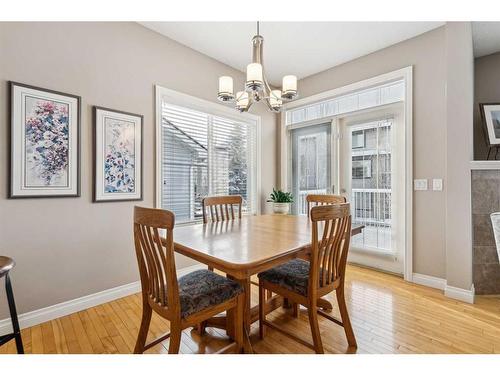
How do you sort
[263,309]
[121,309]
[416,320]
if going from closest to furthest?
[263,309] → [416,320] → [121,309]

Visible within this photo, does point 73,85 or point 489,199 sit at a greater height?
point 73,85

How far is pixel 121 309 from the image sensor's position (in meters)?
2.20

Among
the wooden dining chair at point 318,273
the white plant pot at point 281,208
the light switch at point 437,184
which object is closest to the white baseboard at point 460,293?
the light switch at point 437,184

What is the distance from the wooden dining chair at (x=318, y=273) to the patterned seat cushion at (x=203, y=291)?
0.32 meters

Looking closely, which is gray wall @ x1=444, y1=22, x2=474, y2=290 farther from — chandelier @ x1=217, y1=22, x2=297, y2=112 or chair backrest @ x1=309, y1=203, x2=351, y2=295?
chandelier @ x1=217, y1=22, x2=297, y2=112

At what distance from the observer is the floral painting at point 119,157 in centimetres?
231

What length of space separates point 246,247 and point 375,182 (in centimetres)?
240

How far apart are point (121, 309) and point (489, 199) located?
3.56m

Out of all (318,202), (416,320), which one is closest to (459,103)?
(318,202)

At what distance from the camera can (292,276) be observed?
64.4 inches

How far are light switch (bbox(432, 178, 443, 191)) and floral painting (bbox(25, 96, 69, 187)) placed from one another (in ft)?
11.4

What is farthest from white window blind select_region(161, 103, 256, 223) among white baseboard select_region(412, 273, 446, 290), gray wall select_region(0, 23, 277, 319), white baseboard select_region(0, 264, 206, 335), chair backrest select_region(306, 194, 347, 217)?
white baseboard select_region(412, 273, 446, 290)

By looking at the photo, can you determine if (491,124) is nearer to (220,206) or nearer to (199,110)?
(220,206)

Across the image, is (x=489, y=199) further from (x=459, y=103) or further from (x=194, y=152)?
(x=194, y=152)
